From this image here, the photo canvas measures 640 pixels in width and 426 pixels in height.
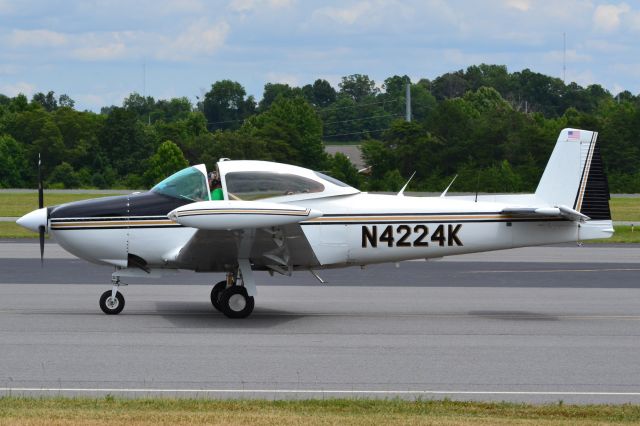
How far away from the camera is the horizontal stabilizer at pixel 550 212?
544 inches

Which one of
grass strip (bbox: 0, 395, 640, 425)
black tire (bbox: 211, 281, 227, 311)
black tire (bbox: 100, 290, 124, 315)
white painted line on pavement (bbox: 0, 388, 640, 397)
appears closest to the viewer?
grass strip (bbox: 0, 395, 640, 425)

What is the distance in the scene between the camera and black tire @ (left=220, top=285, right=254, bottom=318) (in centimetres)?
1355

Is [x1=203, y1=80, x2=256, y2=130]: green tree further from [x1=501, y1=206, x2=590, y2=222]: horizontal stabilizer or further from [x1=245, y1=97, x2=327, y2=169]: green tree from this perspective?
[x1=501, y1=206, x2=590, y2=222]: horizontal stabilizer

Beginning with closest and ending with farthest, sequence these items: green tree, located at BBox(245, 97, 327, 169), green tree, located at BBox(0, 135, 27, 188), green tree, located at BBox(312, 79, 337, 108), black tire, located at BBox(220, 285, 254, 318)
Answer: black tire, located at BBox(220, 285, 254, 318) < green tree, located at BBox(245, 97, 327, 169) < green tree, located at BBox(0, 135, 27, 188) < green tree, located at BBox(312, 79, 337, 108)

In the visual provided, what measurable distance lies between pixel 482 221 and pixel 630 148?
51.3 metres

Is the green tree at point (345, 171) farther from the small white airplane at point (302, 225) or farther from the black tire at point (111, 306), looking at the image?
the black tire at point (111, 306)

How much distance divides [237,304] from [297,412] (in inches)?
213

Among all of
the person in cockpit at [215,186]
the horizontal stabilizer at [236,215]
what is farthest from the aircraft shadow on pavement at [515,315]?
the person in cockpit at [215,186]

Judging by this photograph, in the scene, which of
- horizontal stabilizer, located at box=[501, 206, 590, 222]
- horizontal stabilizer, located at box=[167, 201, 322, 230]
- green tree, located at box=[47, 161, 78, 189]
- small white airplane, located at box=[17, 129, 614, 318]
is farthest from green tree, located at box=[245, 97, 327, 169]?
horizontal stabilizer, located at box=[167, 201, 322, 230]

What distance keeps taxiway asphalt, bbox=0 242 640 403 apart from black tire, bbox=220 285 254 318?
153mm

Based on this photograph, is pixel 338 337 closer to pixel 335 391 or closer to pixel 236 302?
pixel 236 302

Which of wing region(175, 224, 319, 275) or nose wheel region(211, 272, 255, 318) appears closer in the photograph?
wing region(175, 224, 319, 275)

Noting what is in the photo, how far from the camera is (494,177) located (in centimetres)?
5588

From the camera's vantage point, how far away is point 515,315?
1440 centimetres
